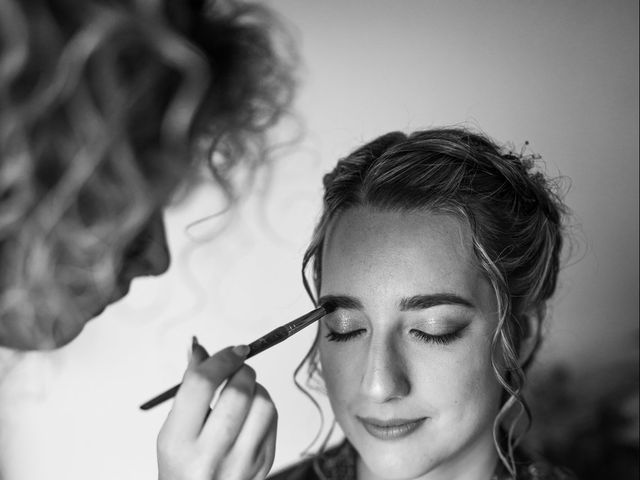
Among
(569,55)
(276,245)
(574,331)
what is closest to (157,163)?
(276,245)

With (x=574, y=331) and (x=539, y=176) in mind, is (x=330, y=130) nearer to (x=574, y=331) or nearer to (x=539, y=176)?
(x=539, y=176)

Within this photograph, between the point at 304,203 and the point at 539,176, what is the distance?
21.1 inches

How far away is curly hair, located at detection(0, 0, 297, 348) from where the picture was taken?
0.57 metres

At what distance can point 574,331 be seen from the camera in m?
1.79

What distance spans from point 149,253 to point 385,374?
17.4 inches

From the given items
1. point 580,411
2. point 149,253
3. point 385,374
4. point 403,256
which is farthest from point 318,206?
point 580,411

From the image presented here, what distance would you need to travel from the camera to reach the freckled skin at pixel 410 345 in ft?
3.63

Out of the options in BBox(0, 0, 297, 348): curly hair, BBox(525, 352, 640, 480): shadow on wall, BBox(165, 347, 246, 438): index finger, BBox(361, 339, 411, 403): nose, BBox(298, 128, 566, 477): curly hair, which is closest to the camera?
BBox(0, 0, 297, 348): curly hair

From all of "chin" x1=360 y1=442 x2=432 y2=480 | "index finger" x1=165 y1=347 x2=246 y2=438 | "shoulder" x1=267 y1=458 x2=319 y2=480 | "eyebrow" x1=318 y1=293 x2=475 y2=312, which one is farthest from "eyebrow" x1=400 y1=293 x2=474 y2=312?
"shoulder" x1=267 y1=458 x2=319 y2=480

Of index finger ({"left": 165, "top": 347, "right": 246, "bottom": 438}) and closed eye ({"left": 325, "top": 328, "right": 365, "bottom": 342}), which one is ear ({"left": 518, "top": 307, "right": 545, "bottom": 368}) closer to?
closed eye ({"left": 325, "top": 328, "right": 365, "bottom": 342})

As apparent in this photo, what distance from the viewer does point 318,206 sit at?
1.56 m

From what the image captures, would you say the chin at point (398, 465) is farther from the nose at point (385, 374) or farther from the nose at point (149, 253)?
the nose at point (149, 253)

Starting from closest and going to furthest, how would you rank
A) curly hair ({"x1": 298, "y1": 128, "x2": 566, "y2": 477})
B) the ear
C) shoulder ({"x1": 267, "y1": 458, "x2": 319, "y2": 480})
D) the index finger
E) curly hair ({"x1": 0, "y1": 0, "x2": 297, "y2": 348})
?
curly hair ({"x1": 0, "y1": 0, "x2": 297, "y2": 348})
the index finger
curly hair ({"x1": 298, "y1": 128, "x2": 566, "y2": 477})
the ear
shoulder ({"x1": 267, "y1": 458, "x2": 319, "y2": 480})

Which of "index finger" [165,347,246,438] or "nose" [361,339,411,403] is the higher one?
"index finger" [165,347,246,438]
